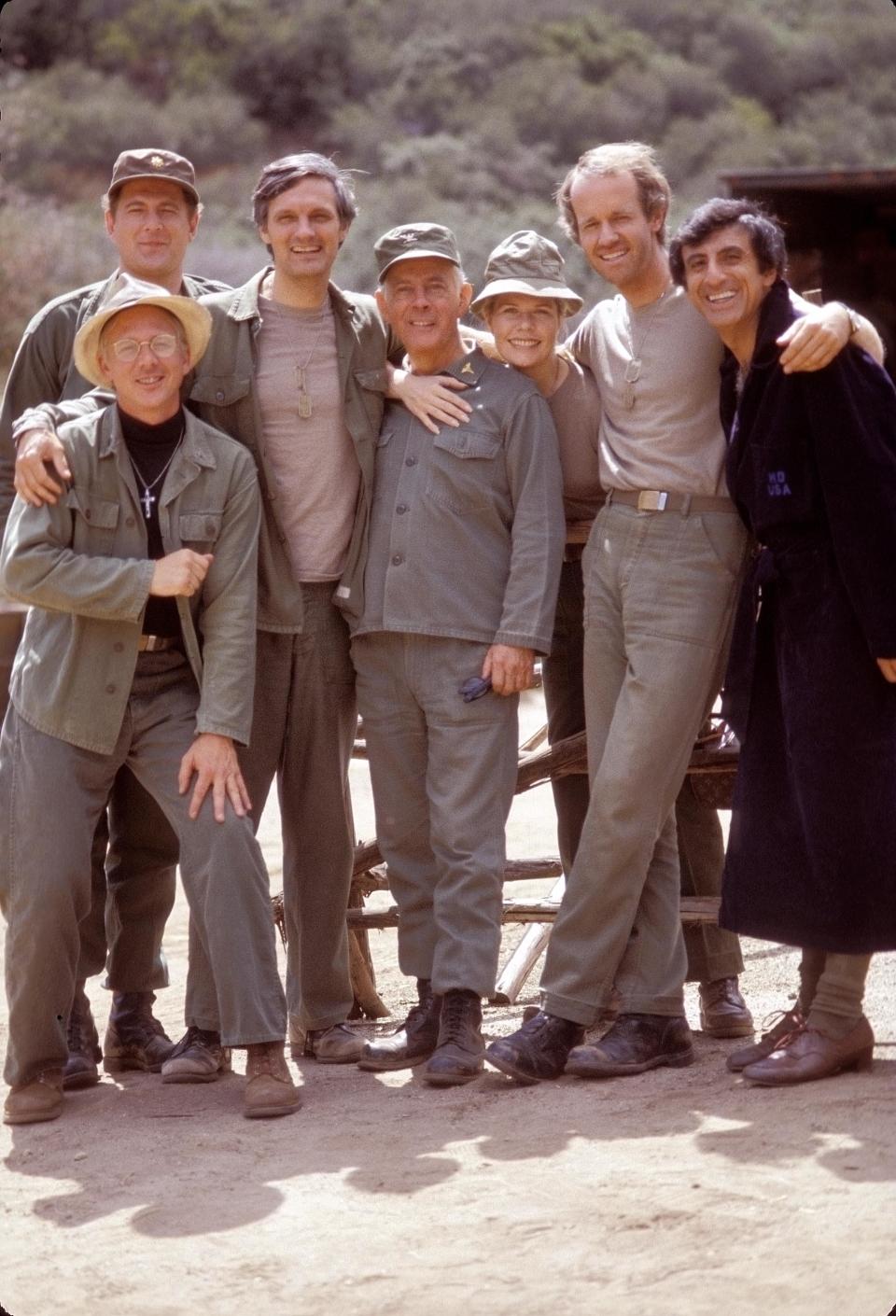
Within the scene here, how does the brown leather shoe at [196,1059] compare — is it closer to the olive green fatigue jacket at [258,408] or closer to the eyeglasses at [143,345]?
the olive green fatigue jacket at [258,408]

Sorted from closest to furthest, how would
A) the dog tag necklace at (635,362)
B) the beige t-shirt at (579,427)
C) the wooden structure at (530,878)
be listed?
1. the dog tag necklace at (635,362)
2. the beige t-shirt at (579,427)
3. the wooden structure at (530,878)

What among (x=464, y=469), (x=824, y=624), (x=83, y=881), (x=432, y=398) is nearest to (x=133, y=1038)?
(x=83, y=881)

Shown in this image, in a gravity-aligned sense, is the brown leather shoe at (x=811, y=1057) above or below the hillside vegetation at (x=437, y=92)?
below

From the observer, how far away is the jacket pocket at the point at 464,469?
446cm

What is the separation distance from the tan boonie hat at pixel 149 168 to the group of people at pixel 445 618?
1.29 feet

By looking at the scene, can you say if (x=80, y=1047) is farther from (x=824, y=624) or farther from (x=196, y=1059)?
(x=824, y=624)

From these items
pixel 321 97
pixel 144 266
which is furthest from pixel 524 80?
pixel 144 266

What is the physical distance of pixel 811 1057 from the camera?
411 centimetres

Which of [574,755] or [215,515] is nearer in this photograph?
[215,515]

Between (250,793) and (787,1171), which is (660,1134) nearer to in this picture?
(787,1171)

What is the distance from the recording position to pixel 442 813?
446 cm

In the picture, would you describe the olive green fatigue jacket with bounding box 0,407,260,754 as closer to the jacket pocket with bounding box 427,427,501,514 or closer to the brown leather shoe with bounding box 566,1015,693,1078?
the jacket pocket with bounding box 427,427,501,514

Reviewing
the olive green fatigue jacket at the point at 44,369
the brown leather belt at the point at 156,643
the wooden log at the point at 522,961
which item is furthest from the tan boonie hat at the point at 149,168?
the wooden log at the point at 522,961

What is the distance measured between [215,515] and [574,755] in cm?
120
